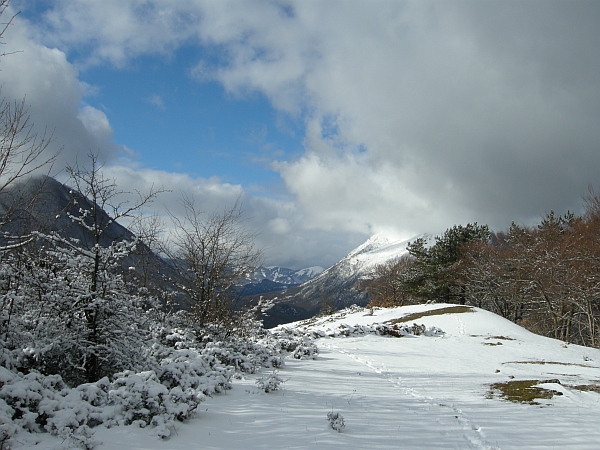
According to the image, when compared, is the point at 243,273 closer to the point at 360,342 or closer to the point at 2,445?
the point at 2,445

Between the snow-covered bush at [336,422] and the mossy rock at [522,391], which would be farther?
the mossy rock at [522,391]

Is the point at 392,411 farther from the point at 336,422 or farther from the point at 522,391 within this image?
the point at 522,391

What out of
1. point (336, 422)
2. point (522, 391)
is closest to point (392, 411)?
point (336, 422)

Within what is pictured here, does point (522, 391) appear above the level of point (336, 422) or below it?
below

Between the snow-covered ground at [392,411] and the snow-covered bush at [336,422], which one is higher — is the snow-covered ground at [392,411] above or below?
below

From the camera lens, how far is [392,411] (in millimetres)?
6453

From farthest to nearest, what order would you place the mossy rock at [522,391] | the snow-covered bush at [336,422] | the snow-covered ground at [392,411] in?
the mossy rock at [522,391]
the snow-covered bush at [336,422]
the snow-covered ground at [392,411]

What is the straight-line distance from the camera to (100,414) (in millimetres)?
4551

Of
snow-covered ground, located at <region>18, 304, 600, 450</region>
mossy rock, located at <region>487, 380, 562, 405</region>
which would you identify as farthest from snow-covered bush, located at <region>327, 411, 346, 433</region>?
mossy rock, located at <region>487, 380, 562, 405</region>

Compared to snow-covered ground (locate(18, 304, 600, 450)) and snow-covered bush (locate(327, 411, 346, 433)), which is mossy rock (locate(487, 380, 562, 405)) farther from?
snow-covered bush (locate(327, 411, 346, 433))

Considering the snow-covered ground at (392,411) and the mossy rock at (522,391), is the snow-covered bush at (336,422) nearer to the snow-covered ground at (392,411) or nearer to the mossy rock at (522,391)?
the snow-covered ground at (392,411)

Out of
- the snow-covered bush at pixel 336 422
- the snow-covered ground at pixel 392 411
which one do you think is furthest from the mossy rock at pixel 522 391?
the snow-covered bush at pixel 336 422

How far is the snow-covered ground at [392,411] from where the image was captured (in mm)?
4770

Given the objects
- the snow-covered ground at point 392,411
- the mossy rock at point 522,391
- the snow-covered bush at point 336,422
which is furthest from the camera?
the mossy rock at point 522,391
